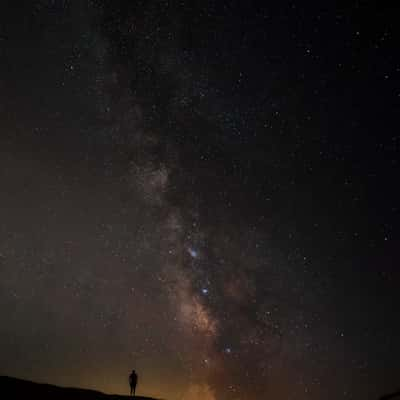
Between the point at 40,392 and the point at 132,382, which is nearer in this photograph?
the point at 40,392

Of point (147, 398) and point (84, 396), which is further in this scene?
point (147, 398)

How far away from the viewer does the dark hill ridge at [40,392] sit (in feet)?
52.9

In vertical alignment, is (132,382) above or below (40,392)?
above

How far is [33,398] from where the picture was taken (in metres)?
16.1

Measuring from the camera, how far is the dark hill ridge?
1612 cm

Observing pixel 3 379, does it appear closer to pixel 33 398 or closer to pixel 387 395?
pixel 33 398

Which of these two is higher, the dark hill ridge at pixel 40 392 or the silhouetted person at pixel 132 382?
the silhouetted person at pixel 132 382

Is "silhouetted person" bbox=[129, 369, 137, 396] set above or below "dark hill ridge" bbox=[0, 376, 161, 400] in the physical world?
above

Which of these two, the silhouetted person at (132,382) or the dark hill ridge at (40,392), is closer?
the dark hill ridge at (40,392)

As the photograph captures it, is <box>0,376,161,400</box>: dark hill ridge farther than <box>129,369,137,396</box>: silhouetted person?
No

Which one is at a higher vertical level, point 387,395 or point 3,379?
point 3,379

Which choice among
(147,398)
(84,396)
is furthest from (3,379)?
(147,398)

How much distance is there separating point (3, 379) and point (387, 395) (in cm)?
1573

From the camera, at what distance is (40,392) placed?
56.5 feet
